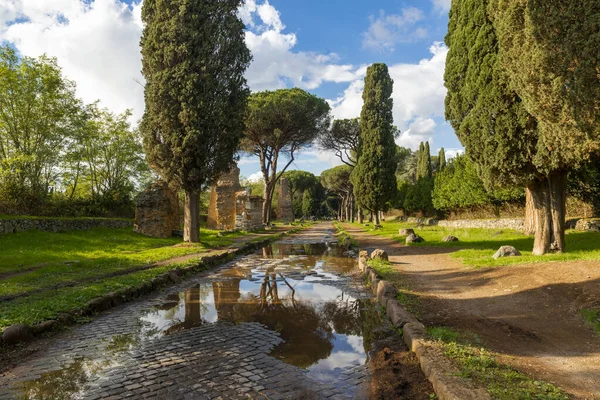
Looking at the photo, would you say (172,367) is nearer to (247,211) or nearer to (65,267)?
(65,267)

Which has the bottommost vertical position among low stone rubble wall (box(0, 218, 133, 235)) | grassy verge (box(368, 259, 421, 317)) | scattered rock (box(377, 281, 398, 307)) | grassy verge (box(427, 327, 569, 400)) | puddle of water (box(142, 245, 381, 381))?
puddle of water (box(142, 245, 381, 381))

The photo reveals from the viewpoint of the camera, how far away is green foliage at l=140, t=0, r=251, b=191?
15.7 meters

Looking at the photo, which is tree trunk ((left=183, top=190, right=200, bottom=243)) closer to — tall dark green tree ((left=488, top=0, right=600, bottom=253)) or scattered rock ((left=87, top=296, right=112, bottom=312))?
scattered rock ((left=87, top=296, right=112, bottom=312))

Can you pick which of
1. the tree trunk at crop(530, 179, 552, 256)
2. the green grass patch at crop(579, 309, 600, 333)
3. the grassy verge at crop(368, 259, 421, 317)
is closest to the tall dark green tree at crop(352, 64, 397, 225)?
the grassy verge at crop(368, 259, 421, 317)

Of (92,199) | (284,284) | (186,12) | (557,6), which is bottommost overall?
(284,284)

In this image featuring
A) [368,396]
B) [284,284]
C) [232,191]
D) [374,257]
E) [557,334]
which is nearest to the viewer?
[368,396]

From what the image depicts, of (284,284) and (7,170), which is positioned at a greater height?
(7,170)

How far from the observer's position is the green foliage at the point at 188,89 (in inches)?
618

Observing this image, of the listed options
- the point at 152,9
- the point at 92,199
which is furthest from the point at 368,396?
the point at 92,199

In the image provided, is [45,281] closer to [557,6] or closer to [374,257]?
[374,257]

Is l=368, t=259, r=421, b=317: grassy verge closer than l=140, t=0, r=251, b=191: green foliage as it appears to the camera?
Yes

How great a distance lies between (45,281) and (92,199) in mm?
15356

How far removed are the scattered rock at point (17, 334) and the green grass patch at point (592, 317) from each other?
710 centimetres

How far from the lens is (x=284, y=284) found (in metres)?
8.52
